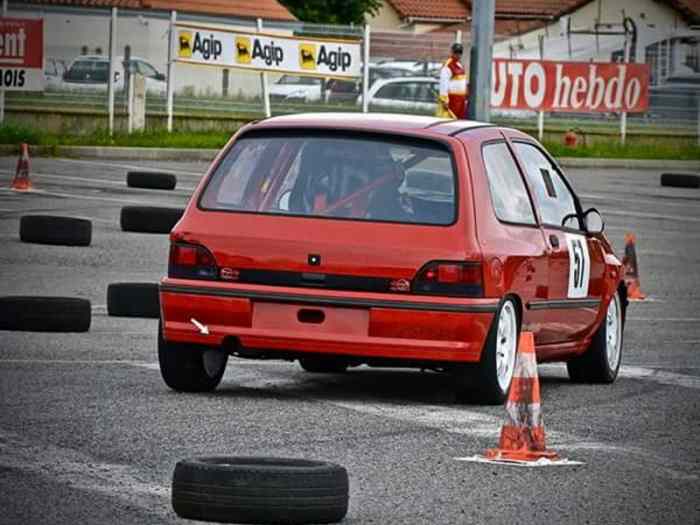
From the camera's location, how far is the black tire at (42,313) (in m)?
12.9

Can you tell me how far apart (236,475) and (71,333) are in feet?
21.4

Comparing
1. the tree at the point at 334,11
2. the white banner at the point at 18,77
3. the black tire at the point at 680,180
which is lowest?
the black tire at the point at 680,180

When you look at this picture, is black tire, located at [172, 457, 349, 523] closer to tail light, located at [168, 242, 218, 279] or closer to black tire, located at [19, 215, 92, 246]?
tail light, located at [168, 242, 218, 279]

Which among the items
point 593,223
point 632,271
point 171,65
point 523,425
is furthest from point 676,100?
point 523,425

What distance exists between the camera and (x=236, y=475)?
685cm

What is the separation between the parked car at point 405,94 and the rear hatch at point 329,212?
29.1m

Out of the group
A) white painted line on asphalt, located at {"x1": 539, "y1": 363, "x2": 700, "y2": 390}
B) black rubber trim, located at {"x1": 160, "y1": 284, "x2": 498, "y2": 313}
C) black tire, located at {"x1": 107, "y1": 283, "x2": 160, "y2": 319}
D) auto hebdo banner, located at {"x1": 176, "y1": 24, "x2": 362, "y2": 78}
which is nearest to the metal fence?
auto hebdo banner, located at {"x1": 176, "y1": 24, "x2": 362, "y2": 78}

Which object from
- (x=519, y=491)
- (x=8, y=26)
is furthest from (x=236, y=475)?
(x=8, y=26)

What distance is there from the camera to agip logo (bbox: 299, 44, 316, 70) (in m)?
38.6

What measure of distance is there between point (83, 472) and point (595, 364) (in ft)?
15.1

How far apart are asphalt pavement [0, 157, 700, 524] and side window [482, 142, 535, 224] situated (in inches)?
38.8

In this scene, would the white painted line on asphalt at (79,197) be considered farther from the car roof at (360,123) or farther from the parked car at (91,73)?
the car roof at (360,123)

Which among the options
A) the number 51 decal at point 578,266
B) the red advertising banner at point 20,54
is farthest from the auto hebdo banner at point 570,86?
the number 51 decal at point 578,266

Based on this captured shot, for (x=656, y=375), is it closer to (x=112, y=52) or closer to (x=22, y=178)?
(x=22, y=178)
